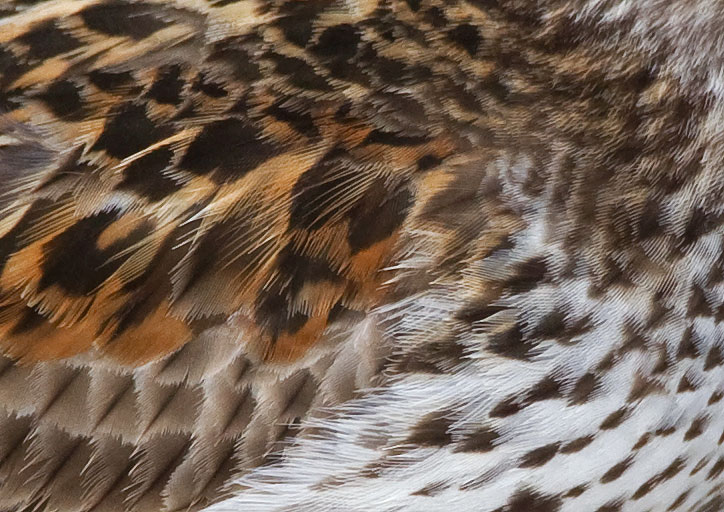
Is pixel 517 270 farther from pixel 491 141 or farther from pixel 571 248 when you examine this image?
pixel 491 141

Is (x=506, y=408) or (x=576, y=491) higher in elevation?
(x=506, y=408)

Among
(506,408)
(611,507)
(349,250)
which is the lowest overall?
(611,507)

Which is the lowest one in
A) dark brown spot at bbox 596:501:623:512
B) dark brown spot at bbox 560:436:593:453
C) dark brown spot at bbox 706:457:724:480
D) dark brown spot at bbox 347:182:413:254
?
dark brown spot at bbox 706:457:724:480

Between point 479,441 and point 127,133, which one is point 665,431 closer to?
point 479,441

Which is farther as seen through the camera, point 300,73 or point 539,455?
point 539,455

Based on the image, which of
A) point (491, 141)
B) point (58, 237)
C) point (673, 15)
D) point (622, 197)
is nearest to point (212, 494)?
point (58, 237)

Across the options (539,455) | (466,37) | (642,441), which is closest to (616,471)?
(642,441)

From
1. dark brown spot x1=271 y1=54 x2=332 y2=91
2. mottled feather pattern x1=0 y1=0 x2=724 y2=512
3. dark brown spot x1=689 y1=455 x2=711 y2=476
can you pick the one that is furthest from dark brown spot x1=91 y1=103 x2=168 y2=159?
dark brown spot x1=689 y1=455 x2=711 y2=476

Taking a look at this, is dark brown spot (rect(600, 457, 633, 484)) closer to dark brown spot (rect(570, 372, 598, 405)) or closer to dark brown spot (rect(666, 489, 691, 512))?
dark brown spot (rect(570, 372, 598, 405))

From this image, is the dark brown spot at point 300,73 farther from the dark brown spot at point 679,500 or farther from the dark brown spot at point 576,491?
the dark brown spot at point 679,500
